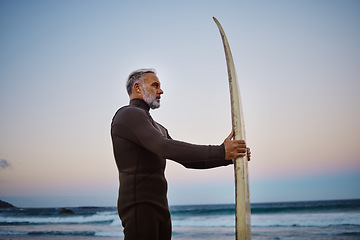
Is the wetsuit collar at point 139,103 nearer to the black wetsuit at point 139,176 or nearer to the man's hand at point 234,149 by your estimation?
the black wetsuit at point 139,176

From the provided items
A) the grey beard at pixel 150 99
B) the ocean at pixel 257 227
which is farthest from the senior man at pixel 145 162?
the ocean at pixel 257 227

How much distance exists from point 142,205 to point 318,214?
16690 millimetres

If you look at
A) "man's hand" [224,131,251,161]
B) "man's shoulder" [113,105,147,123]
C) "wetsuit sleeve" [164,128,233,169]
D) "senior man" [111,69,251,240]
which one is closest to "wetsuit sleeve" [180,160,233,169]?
"wetsuit sleeve" [164,128,233,169]

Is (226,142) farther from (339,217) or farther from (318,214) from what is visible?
(318,214)

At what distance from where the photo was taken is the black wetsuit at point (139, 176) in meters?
1.50

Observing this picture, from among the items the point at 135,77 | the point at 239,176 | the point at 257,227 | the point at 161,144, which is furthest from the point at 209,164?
the point at 257,227

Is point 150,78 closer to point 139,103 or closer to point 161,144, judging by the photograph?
point 139,103

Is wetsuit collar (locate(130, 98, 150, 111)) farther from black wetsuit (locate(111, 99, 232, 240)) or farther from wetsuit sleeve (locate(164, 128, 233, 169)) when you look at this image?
wetsuit sleeve (locate(164, 128, 233, 169))

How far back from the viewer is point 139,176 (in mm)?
1555

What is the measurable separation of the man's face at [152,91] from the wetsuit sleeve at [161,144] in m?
0.21

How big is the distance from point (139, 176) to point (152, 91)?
466 mm

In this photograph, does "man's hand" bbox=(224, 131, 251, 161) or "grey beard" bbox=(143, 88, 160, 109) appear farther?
"grey beard" bbox=(143, 88, 160, 109)

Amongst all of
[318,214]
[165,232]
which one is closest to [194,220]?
[318,214]

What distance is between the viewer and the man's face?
5.81 feet
